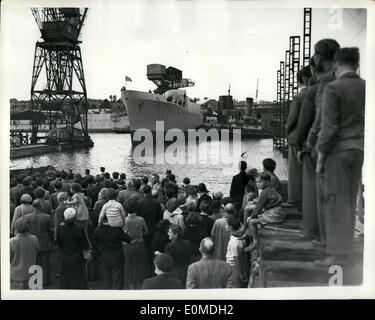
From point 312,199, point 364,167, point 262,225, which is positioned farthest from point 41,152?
point 364,167

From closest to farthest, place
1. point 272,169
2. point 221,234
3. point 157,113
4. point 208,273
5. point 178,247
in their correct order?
point 208,273
point 178,247
point 221,234
point 272,169
point 157,113

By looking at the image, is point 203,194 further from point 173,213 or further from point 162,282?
point 162,282

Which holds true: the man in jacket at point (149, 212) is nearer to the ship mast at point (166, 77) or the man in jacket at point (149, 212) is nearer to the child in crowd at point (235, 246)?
the child in crowd at point (235, 246)

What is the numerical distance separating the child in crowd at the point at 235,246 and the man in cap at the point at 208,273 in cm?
18

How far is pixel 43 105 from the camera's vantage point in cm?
612

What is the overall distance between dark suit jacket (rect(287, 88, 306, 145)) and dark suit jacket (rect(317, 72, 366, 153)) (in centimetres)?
39

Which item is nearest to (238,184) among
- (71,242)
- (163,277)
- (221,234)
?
(221,234)

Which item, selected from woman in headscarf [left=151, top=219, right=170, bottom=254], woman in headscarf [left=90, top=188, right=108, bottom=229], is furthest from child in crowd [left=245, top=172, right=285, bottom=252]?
woman in headscarf [left=90, top=188, right=108, bottom=229]

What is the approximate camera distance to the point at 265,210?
4754mm

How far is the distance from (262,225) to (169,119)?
2.01m

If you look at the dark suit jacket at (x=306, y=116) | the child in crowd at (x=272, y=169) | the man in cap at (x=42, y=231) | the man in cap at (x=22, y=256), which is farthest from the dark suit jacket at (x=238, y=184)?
the man in cap at (x=22, y=256)

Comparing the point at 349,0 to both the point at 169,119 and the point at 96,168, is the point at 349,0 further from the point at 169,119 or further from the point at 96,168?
the point at 96,168

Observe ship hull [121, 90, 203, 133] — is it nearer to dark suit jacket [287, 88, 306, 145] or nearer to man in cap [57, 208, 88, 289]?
dark suit jacket [287, 88, 306, 145]

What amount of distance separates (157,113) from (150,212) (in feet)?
4.63
